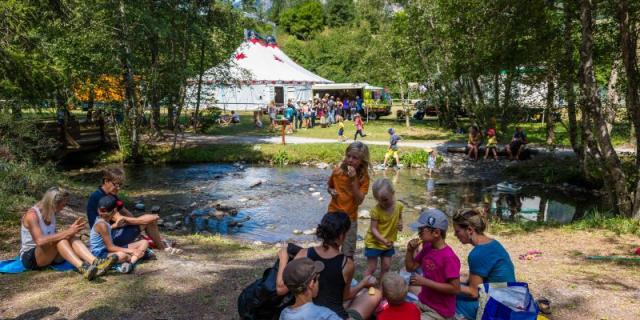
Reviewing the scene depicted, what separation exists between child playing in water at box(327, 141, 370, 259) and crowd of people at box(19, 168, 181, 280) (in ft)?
8.65

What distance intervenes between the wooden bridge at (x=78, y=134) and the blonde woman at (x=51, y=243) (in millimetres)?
12302

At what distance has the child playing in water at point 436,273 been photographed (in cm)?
404

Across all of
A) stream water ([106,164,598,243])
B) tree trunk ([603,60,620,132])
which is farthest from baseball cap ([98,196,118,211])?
tree trunk ([603,60,620,132])

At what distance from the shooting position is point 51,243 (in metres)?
5.64

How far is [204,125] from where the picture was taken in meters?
26.8

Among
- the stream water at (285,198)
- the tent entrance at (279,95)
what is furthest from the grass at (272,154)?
the tent entrance at (279,95)

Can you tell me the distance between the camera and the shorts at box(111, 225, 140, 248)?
6.17 metres

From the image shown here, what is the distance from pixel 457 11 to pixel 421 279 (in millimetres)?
10482

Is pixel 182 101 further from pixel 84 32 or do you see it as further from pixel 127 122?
pixel 84 32

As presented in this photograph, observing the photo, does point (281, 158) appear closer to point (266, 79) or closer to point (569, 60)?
point (569, 60)

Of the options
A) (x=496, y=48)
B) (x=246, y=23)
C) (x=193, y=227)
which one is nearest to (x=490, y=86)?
(x=496, y=48)

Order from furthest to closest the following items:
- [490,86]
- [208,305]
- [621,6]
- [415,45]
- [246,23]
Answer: [415,45] → [246,23] → [490,86] → [621,6] → [208,305]

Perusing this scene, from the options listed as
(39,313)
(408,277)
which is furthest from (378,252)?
(39,313)

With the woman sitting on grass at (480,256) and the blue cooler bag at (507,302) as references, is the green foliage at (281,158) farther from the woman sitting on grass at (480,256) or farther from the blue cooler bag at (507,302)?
the blue cooler bag at (507,302)
